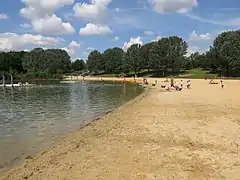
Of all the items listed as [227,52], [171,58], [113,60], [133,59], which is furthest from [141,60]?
[227,52]

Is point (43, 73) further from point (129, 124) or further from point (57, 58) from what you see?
point (129, 124)

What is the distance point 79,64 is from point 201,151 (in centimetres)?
18207

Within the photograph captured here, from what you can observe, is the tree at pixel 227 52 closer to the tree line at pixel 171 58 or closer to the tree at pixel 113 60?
the tree line at pixel 171 58

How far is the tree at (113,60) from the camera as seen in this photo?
146000 mm

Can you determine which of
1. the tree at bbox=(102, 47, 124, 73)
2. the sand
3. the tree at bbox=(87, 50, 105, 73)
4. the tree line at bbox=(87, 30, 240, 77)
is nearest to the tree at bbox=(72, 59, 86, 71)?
the tree at bbox=(87, 50, 105, 73)

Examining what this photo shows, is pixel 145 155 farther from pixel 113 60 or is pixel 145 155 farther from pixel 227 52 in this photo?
pixel 113 60

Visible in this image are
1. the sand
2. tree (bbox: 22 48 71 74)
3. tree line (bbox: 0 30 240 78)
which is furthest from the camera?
tree (bbox: 22 48 71 74)

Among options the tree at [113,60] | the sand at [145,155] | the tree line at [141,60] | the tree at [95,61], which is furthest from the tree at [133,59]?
the sand at [145,155]

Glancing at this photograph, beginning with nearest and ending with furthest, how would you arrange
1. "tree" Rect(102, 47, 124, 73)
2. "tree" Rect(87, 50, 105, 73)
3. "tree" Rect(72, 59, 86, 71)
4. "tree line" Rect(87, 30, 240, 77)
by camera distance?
"tree line" Rect(87, 30, 240, 77) → "tree" Rect(102, 47, 124, 73) → "tree" Rect(87, 50, 105, 73) → "tree" Rect(72, 59, 86, 71)

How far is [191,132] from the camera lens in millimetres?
14852

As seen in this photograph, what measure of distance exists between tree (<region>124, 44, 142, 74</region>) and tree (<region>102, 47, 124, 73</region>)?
14.4m

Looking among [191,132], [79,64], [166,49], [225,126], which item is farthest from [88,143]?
[79,64]

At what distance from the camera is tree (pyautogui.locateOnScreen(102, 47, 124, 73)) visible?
146 m

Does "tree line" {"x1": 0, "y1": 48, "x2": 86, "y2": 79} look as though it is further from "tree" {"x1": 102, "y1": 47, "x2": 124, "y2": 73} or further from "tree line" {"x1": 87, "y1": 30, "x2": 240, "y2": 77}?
"tree" {"x1": 102, "y1": 47, "x2": 124, "y2": 73}
